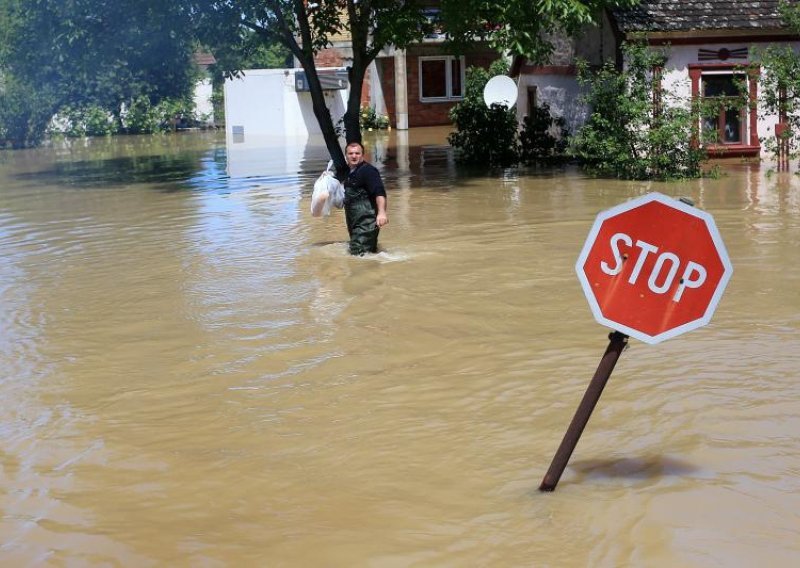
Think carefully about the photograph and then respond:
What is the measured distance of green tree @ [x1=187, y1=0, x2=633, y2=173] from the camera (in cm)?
2144

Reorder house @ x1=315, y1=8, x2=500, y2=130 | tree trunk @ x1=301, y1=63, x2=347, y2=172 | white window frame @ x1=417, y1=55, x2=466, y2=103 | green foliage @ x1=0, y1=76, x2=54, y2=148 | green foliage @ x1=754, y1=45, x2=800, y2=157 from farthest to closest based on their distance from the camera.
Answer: white window frame @ x1=417, y1=55, x2=466, y2=103 → house @ x1=315, y1=8, x2=500, y2=130 → green foliage @ x1=0, y1=76, x2=54, y2=148 → tree trunk @ x1=301, y1=63, x2=347, y2=172 → green foliage @ x1=754, y1=45, x2=800, y2=157

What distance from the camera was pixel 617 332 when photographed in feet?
18.0

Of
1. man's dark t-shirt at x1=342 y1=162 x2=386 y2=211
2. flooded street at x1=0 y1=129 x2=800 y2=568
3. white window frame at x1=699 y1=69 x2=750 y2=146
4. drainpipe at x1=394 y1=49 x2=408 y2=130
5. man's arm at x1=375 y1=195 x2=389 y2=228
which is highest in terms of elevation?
drainpipe at x1=394 y1=49 x2=408 y2=130

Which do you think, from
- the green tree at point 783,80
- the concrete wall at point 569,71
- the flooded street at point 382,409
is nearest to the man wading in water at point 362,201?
the flooded street at point 382,409

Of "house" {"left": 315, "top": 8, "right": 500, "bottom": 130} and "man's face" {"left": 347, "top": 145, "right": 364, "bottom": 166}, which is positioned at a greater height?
"house" {"left": 315, "top": 8, "right": 500, "bottom": 130}

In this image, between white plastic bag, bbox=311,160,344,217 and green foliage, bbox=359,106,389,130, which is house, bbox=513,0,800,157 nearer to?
white plastic bag, bbox=311,160,344,217

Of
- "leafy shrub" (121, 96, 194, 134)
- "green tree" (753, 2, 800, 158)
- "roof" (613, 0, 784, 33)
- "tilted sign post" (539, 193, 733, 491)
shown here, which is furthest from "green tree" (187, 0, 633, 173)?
"leafy shrub" (121, 96, 194, 134)

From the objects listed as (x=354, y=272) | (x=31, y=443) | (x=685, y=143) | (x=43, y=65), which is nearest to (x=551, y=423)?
(x=31, y=443)

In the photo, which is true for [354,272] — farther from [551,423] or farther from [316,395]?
[551,423]

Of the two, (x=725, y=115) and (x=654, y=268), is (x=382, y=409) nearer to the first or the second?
(x=654, y=268)

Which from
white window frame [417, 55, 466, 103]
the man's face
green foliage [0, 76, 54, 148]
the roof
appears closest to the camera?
the man's face

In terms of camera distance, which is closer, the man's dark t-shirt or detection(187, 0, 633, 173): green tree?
the man's dark t-shirt

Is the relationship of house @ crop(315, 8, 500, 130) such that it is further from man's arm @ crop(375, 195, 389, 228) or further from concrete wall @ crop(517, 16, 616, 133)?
man's arm @ crop(375, 195, 389, 228)

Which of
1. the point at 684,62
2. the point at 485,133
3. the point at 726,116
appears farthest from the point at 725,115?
the point at 485,133
